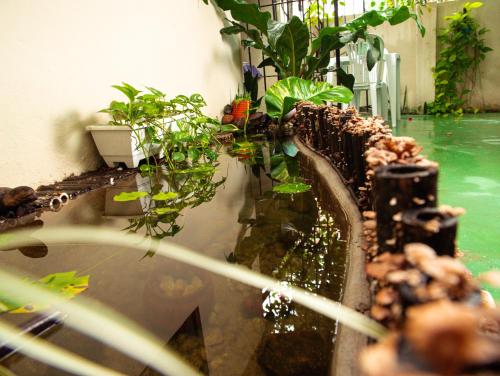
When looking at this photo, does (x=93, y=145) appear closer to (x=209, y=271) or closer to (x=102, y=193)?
(x=102, y=193)

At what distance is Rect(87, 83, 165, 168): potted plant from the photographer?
2639 millimetres

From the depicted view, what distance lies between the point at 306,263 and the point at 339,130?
100 centimetres

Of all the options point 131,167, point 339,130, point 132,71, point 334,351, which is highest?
point 132,71

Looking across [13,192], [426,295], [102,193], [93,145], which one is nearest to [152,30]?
[93,145]

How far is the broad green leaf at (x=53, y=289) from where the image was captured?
3.17ft

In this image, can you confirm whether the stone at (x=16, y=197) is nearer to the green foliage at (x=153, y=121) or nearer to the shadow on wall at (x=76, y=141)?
the shadow on wall at (x=76, y=141)

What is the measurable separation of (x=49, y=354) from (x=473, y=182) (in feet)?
6.93

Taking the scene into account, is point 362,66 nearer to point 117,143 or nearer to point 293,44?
point 293,44

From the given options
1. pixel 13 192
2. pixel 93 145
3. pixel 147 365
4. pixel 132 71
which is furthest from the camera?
pixel 132 71

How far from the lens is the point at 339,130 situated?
1928 mm

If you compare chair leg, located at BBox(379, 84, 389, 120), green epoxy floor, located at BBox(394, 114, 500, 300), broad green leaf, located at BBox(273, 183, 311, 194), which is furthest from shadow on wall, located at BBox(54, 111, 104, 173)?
chair leg, located at BBox(379, 84, 389, 120)

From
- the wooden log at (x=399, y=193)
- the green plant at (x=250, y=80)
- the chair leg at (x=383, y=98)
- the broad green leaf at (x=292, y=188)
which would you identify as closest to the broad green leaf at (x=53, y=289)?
the wooden log at (x=399, y=193)

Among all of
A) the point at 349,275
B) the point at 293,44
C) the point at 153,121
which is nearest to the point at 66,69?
the point at 153,121

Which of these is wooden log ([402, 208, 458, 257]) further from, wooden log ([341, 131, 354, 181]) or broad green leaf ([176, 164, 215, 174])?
broad green leaf ([176, 164, 215, 174])
